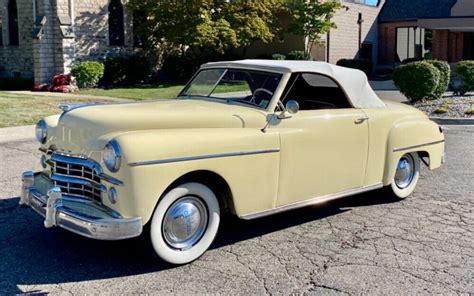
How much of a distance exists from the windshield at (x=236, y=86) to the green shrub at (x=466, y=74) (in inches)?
511

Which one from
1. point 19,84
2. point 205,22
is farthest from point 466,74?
point 19,84

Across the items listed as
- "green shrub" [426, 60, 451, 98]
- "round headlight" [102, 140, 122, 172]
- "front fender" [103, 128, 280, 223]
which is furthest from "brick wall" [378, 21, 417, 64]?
"round headlight" [102, 140, 122, 172]

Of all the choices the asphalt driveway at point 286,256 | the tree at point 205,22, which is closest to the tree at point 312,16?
the tree at point 205,22

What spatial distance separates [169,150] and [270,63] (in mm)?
1942

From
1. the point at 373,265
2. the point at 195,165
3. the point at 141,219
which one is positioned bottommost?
the point at 373,265

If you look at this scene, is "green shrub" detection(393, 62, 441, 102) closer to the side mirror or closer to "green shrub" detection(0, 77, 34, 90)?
the side mirror

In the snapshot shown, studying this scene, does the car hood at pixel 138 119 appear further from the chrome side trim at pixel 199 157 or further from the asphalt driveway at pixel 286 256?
the asphalt driveway at pixel 286 256

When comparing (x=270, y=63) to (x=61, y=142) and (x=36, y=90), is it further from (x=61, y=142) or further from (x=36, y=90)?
(x=36, y=90)

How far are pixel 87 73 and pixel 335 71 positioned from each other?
1853 cm

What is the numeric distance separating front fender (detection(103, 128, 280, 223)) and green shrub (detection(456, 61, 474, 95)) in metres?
13.7

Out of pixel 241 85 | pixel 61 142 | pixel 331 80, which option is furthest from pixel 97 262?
pixel 331 80

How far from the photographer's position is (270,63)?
5531 millimetres

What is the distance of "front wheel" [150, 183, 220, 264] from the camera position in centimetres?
414

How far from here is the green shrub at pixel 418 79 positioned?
14.6 metres
